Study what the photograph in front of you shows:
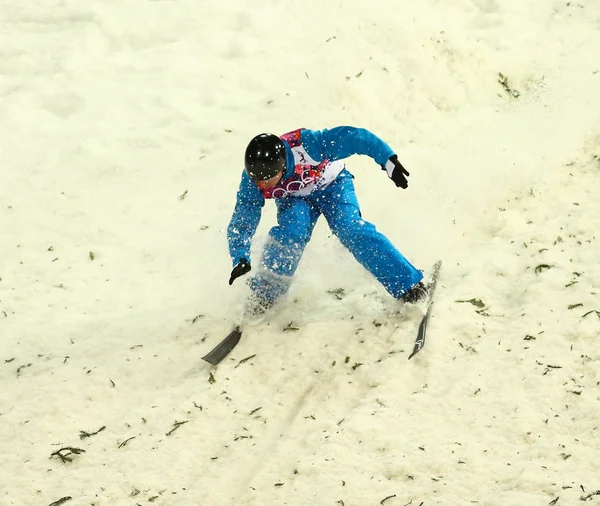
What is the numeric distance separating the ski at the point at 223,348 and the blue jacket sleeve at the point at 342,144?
1.21m

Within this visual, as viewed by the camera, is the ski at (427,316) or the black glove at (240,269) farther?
the black glove at (240,269)

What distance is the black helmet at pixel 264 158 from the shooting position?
3723 millimetres

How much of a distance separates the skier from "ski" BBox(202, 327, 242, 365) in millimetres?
210

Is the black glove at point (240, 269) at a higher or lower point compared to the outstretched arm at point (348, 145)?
lower

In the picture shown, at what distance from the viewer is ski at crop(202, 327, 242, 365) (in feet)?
12.8

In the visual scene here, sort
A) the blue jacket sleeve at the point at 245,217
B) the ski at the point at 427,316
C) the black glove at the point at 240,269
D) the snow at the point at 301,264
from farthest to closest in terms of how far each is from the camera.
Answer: the blue jacket sleeve at the point at 245,217 < the black glove at the point at 240,269 < the ski at the point at 427,316 < the snow at the point at 301,264

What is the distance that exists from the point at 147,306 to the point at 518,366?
2478mm

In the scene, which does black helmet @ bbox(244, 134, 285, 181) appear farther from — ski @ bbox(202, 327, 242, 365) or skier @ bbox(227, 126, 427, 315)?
ski @ bbox(202, 327, 242, 365)

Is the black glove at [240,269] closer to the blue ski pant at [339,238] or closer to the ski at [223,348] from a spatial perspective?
the blue ski pant at [339,238]

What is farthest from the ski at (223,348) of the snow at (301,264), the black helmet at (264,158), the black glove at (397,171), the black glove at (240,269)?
the black glove at (397,171)

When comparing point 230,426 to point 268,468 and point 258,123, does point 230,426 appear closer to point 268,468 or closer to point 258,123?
point 268,468

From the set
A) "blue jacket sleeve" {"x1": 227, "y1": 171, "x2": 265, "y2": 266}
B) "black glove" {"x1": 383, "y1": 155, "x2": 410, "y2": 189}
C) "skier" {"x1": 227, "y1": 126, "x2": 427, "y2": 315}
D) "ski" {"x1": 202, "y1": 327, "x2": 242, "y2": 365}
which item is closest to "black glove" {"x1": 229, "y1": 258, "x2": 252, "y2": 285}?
"skier" {"x1": 227, "y1": 126, "x2": 427, "y2": 315}

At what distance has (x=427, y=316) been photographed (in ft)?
12.8

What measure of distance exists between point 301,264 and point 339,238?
0.63 meters
